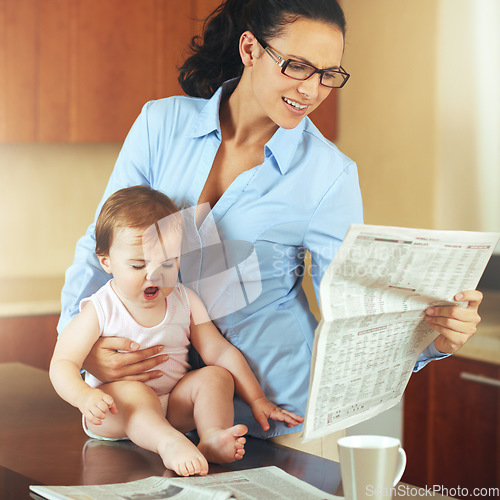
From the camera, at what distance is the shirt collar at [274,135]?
0.95 meters

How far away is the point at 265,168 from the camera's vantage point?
0.96 meters

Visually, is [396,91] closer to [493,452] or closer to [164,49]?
[164,49]

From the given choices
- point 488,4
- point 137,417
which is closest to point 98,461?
point 137,417

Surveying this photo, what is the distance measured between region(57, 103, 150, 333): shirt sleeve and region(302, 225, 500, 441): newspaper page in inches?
12.8

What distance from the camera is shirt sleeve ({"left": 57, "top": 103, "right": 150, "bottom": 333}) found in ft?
2.97

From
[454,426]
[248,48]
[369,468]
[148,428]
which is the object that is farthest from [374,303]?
[454,426]

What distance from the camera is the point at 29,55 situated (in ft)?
6.38

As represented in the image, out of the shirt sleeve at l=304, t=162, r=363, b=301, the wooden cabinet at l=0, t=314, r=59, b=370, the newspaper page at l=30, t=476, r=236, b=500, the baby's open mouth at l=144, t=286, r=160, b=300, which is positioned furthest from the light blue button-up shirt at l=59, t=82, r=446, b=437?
the wooden cabinet at l=0, t=314, r=59, b=370

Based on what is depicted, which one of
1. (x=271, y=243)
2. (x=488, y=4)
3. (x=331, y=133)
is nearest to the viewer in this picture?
(x=271, y=243)

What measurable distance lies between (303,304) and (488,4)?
1.46 m

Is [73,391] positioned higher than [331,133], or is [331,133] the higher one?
[331,133]

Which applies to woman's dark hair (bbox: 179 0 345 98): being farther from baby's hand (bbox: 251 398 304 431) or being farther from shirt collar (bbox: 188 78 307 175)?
baby's hand (bbox: 251 398 304 431)

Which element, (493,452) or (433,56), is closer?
(493,452)

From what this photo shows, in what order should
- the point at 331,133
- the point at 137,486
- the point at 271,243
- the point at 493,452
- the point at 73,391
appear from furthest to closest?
1. the point at 331,133
2. the point at 493,452
3. the point at 271,243
4. the point at 73,391
5. the point at 137,486
